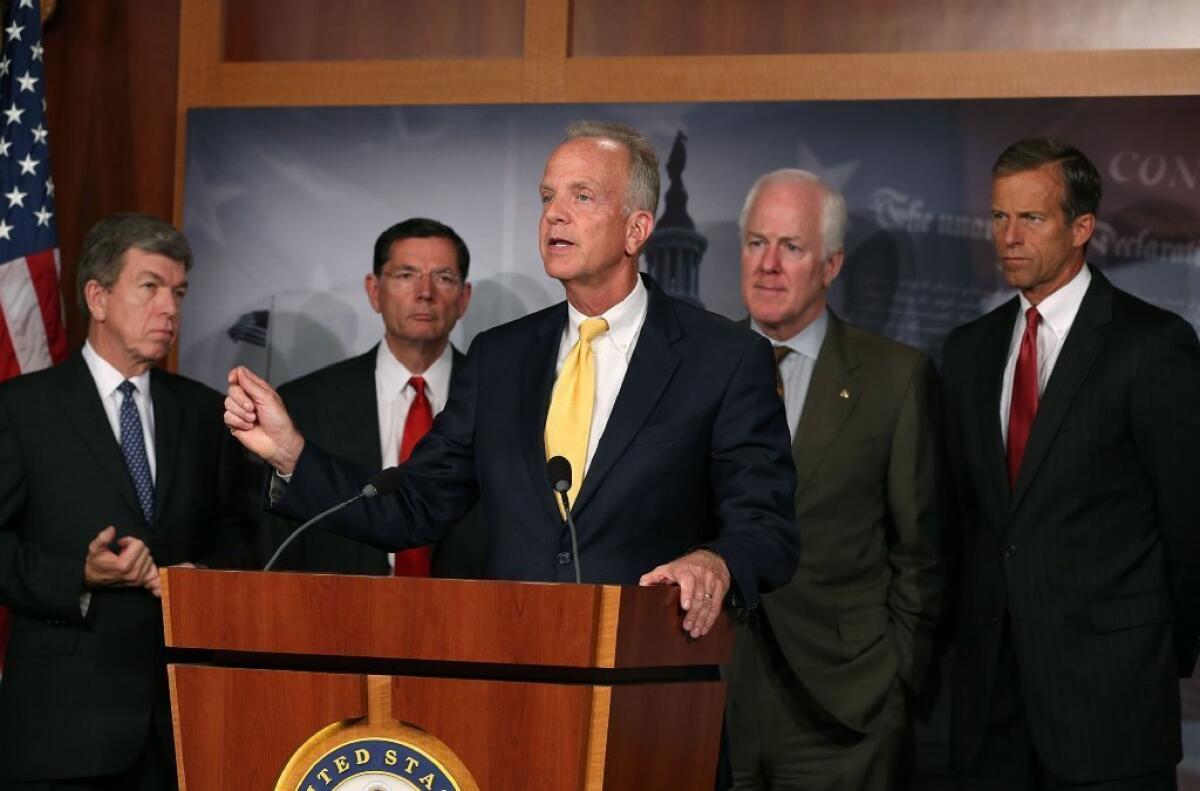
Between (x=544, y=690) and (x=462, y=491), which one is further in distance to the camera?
(x=462, y=491)

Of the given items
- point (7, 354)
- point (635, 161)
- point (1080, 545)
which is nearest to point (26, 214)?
point (7, 354)

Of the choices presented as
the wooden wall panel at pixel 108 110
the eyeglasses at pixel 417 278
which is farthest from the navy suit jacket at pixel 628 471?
the wooden wall panel at pixel 108 110

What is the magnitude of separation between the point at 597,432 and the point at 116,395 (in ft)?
5.79

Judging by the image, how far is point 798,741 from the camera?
4211 mm

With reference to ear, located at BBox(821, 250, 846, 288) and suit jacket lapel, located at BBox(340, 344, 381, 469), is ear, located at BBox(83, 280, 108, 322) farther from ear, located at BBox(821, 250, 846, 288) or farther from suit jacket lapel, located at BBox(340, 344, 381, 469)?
ear, located at BBox(821, 250, 846, 288)

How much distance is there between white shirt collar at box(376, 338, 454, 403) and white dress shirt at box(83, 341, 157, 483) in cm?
69

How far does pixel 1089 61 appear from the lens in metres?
4.79

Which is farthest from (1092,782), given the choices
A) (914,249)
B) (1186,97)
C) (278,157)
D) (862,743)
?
(278,157)

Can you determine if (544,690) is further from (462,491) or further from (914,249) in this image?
(914,249)

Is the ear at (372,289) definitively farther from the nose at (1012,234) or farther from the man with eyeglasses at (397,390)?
the nose at (1012,234)

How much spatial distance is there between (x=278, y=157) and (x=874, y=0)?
197 centimetres

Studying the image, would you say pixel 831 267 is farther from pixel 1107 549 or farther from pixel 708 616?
pixel 708 616

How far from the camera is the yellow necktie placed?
2.99 m

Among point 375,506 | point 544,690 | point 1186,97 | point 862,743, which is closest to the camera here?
point 544,690
